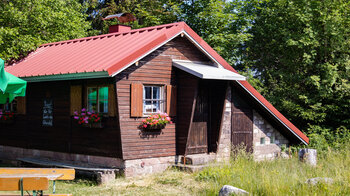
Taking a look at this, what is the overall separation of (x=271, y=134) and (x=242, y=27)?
8277mm

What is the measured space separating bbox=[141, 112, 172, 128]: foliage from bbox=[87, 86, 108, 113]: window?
1.16 m

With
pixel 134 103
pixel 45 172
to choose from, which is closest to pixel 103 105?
pixel 134 103

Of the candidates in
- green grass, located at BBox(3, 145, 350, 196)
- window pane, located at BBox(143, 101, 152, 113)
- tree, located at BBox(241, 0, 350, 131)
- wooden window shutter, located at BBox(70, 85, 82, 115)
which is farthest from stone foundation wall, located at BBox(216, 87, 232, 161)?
tree, located at BBox(241, 0, 350, 131)

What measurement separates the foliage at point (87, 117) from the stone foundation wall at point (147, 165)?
1.45 metres

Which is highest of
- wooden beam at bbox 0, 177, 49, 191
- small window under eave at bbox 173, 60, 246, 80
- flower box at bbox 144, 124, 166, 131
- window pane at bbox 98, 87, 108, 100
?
small window under eave at bbox 173, 60, 246, 80

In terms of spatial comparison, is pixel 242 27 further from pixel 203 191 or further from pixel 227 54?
pixel 203 191

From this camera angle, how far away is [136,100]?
39.0ft

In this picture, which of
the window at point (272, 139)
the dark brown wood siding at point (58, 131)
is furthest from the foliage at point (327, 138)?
the dark brown wood siding at point (58, 131)

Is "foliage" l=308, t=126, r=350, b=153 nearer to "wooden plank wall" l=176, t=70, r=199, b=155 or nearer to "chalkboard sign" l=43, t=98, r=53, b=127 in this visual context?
"wooden plank wall" l=176, t=70, r=199, b=155

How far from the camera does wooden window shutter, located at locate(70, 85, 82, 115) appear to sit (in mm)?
12797

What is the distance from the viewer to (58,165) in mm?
12172

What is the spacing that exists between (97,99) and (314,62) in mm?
12226

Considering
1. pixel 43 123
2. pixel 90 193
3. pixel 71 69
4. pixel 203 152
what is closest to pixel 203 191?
pixel 90 193

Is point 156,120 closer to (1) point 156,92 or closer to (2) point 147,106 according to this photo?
(2) point 147,106
